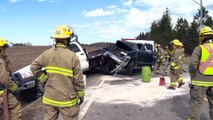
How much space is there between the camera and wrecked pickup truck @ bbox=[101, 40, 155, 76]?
1562 centimetres

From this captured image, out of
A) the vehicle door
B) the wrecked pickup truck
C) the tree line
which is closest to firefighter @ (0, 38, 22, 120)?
the vehicle door

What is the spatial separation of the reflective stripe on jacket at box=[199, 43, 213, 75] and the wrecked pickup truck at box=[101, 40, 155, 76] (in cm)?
971

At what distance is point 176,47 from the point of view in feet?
37.2

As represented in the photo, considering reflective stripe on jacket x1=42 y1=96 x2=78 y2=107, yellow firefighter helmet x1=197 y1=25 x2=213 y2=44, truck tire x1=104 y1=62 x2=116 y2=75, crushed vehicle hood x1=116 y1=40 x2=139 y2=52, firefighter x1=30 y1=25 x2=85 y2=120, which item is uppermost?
yellow firefighter helmet x1=197 y1=25 x2=213 y2=44

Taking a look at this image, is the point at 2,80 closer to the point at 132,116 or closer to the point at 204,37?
the point at 132,116

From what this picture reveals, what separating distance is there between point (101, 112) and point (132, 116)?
850 mm

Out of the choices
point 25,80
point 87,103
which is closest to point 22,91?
point 25,80

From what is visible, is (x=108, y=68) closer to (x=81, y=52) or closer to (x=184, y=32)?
(x=81, y=52)

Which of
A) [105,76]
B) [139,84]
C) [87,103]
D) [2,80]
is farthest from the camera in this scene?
[105,76]

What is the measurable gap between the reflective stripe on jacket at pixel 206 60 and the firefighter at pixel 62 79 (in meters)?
2.52

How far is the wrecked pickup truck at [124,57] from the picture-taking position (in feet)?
51.3

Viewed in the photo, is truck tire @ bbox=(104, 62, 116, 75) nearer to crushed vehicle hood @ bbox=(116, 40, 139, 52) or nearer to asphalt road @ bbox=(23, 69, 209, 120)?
crushed vehicle hood @ bbox=(116, 40, 139, 52)

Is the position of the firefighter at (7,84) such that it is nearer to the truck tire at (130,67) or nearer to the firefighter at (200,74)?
the firefighter at (200,74)

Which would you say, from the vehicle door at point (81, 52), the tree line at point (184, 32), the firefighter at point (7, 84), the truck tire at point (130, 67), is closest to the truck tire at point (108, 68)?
the truck tire at point (130, 67)
